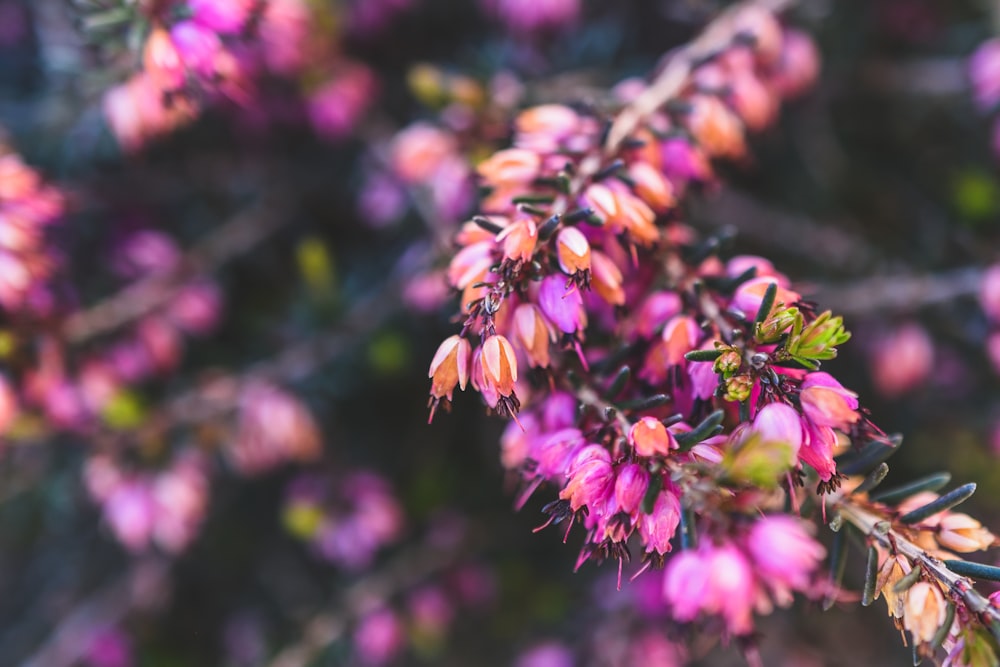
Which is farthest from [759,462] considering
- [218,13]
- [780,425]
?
[218,13]

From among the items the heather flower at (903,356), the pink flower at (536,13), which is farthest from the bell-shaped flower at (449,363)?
the pink flower at (536,13)

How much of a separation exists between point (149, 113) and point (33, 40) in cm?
130

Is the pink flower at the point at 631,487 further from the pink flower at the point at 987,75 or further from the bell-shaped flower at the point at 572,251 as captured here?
the pink flower at the point at 987,75

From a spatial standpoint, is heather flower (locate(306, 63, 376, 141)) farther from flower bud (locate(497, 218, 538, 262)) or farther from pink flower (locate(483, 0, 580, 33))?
flower bud (locate(497, 218, 538, 262))

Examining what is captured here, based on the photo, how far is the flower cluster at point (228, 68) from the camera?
1238 millimetres

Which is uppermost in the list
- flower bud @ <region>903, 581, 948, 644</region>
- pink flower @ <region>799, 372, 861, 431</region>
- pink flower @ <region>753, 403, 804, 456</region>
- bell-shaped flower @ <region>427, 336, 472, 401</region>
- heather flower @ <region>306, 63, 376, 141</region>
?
heather flower @ <region>306, 63, 376, 141</region>

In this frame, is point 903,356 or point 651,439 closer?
point 651,439

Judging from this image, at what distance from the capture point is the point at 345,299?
1.92 meters

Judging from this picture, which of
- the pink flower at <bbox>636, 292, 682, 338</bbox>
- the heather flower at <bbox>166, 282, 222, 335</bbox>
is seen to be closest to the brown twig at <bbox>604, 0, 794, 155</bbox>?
the pink flower at <bbox>636, 292, 682, 338</bbox>

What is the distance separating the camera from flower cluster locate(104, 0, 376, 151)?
4.06 ft

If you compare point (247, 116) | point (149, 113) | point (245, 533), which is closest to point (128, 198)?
point (247, 116)

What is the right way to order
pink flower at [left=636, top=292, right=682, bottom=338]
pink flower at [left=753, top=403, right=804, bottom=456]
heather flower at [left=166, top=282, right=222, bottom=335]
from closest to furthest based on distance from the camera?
pink flower at [left=753, top=403, right=804, bottom=456]
pink flower at [left=636, top=292, right=682, bottom=338]
heather flower at [left=166, top=282, right=222, bottom=335]

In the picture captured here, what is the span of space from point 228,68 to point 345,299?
71 centimetres

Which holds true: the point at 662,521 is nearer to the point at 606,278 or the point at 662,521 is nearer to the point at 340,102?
the point at 606,278
